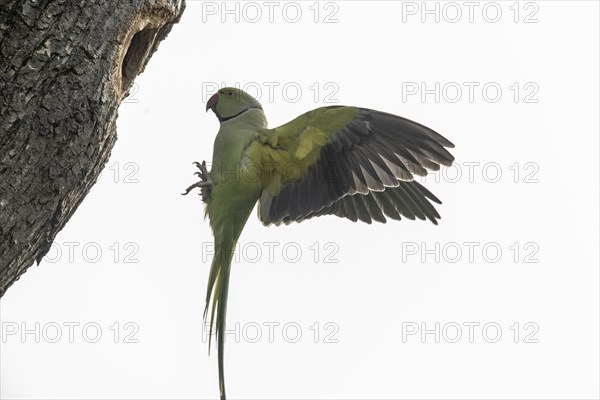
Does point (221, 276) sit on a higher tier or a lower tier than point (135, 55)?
lower

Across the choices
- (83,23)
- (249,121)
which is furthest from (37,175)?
(249,121)

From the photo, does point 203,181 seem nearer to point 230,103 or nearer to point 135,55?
point 230,103

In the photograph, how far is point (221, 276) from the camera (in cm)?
404

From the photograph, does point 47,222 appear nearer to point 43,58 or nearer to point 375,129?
point 43,58

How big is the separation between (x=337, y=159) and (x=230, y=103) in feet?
3.42

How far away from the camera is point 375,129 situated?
3.86 meters

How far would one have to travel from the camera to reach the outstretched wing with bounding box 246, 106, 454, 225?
12.1ft

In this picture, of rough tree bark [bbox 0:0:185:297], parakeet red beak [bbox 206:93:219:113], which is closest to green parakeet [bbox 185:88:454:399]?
parakeet red beak [bbox 206:93:219:113]

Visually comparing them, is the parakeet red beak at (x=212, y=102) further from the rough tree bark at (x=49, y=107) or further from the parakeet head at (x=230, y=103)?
the rough tree bark at (x=49, y=107)

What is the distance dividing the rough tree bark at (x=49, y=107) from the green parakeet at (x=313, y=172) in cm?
130

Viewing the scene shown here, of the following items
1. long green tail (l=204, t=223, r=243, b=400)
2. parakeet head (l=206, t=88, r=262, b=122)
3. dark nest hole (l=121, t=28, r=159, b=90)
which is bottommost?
long green tail (l=204, t=223, r=243, b=400)

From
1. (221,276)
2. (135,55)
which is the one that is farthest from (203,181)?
(135,55)

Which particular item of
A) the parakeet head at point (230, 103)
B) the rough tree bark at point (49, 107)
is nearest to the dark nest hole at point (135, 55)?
the rough tree bark at point (49, 107)

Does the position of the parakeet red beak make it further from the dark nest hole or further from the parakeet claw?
the dark nest hole
